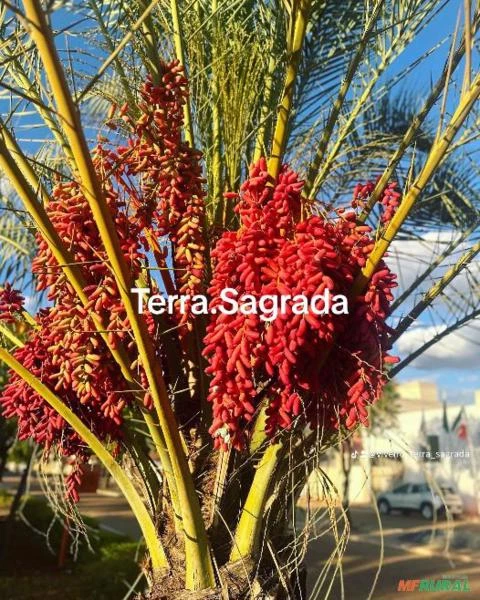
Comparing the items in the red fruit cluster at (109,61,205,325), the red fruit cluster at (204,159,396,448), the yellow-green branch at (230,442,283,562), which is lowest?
the yellow-green branch at (230,442,283,562)

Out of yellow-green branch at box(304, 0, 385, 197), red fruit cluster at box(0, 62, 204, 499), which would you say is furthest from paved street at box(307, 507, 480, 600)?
red fruit cluster at box(0, 62, 204, 499)

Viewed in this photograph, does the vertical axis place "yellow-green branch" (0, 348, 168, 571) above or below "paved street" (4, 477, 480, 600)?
above

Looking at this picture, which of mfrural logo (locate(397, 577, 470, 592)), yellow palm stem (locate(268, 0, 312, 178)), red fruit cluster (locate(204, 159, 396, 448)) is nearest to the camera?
red fruit cluster (locate(204, 159, 396, 448))

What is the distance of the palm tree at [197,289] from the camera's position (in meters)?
1.59

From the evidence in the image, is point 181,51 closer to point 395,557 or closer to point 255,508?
point 255,508

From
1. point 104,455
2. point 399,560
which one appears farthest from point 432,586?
point 104,455

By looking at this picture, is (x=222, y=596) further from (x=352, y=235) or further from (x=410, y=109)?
(x=410, y=109)

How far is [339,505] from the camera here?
2066 mm

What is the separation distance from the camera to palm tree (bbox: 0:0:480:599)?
1.59 meters

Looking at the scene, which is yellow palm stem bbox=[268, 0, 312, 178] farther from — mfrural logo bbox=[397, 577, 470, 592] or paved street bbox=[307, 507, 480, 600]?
mfrural logo bbox=[397, 577, 470, 592]

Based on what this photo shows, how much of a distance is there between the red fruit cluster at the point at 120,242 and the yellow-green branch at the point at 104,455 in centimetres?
6

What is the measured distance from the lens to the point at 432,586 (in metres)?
8.99

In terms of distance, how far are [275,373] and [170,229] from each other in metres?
0.57

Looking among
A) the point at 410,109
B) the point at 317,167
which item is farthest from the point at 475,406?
the point at 317,167
